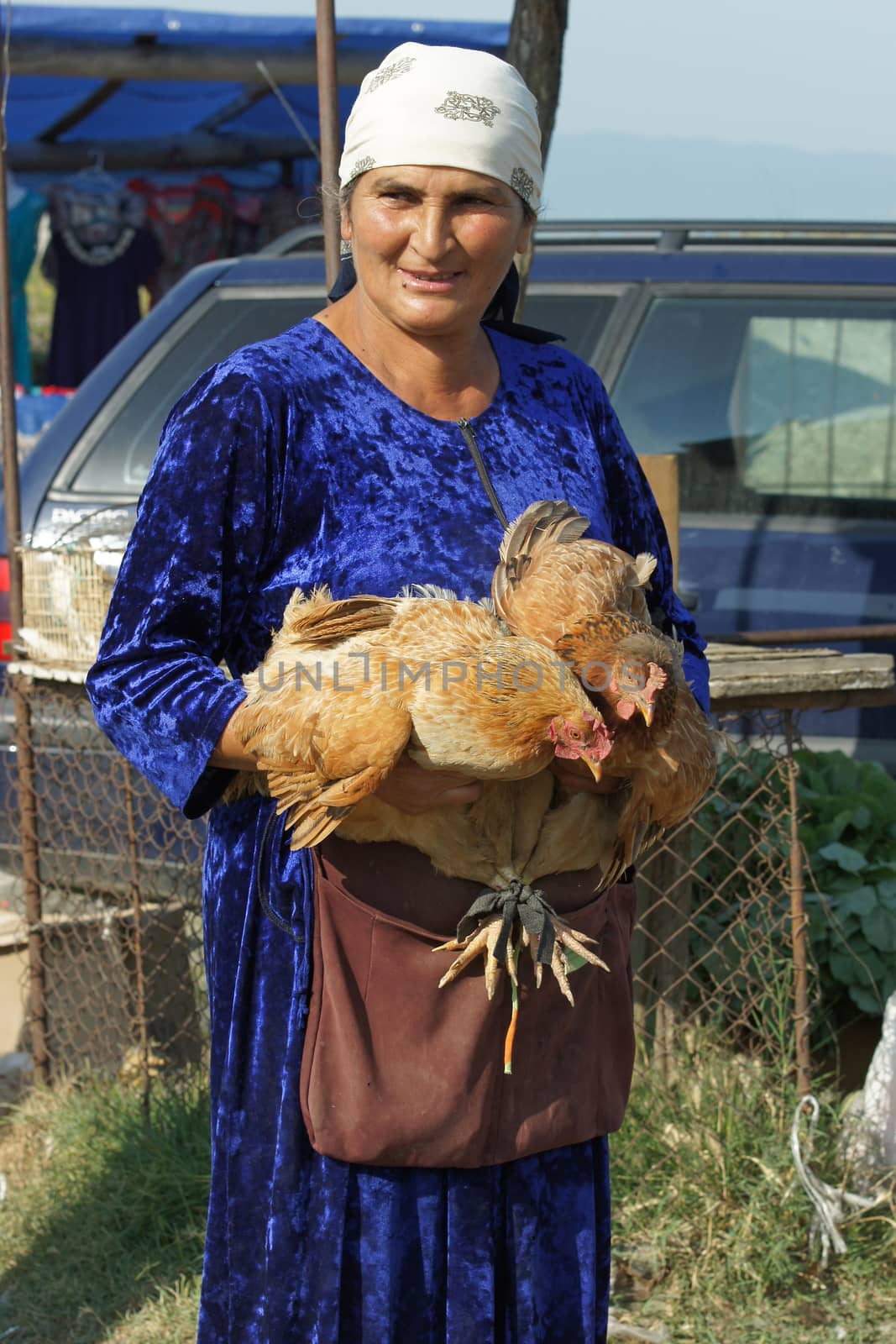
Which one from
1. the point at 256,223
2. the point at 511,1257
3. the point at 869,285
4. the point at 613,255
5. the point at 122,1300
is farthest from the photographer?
the point at 256,223

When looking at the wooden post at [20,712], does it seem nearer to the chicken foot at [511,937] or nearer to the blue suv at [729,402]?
the blue suv at [729,402]

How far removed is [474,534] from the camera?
1.77m

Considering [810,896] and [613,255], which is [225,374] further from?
[613,255]

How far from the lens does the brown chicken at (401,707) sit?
1496 mm

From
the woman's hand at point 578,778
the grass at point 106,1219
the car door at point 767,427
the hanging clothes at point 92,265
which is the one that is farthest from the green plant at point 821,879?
the hanging clothes at point 92,265

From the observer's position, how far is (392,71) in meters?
1.78

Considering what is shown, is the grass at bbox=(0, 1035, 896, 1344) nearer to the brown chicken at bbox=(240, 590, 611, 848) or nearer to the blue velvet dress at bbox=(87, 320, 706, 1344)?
the blue velvet dress at bbox=(87, 320, 706, 1344)

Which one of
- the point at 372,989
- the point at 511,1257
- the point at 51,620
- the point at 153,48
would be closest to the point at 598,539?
the point at 372,989

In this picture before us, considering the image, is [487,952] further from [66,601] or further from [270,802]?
[66,601]

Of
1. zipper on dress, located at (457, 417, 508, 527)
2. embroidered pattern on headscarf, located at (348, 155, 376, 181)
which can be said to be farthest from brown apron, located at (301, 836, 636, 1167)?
embroidered pattern on headscarf, located at (348, 155, 376, 181)

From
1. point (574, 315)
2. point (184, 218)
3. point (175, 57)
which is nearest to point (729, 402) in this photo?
point (574, 315)

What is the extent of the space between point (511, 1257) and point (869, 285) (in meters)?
3.33

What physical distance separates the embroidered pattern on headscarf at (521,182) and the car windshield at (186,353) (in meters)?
2.40

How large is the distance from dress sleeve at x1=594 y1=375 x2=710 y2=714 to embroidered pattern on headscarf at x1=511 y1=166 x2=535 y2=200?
0.32 metres
